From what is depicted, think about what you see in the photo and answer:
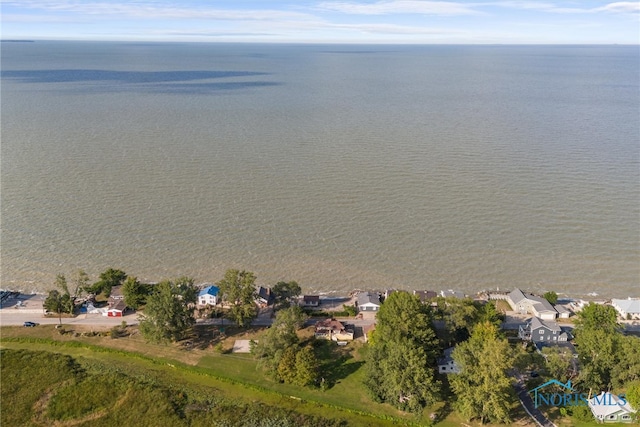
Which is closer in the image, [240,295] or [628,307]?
[240,295]

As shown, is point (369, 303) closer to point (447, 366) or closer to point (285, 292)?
point (285, 292)

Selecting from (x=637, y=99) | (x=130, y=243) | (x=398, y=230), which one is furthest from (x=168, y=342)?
(x=637, y=99)

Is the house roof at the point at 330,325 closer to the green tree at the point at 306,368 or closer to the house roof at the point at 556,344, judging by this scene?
the green tree at the point at 306,368

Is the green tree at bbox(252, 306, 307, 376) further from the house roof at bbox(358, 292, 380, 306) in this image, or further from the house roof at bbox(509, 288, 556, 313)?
the house roof at bbox(509, 288, 556, 313)

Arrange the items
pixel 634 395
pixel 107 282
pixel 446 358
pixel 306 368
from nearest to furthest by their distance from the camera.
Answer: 1. pixel 634 395
2. pixel 306 368
3. pixel 446 358
4. pixel 107 282

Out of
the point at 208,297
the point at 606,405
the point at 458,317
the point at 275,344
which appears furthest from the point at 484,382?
the point at 208,297

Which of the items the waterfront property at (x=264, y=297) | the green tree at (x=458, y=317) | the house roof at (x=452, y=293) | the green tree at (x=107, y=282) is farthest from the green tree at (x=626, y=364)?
the green tree at (x=107, y=282)
